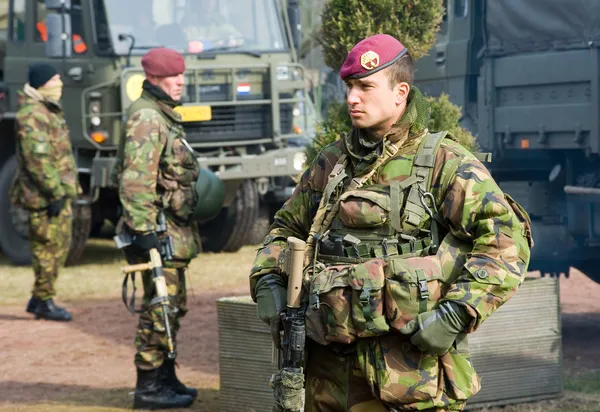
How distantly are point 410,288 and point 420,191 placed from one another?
0.99ft

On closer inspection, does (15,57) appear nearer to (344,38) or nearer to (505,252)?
(344,38)

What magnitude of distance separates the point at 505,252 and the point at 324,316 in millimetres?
567

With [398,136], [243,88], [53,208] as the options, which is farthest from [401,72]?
[243,88]

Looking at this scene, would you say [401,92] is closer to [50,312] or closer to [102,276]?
[50,312]

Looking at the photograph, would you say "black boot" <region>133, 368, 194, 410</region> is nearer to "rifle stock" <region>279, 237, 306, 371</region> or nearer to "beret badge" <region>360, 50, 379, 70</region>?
"rifle stock" <region>279, 237, 306, 371</region>

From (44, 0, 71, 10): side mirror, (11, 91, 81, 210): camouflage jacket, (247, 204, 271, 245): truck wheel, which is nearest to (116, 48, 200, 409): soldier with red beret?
(11, 91, 81, 210): camouflage jacket

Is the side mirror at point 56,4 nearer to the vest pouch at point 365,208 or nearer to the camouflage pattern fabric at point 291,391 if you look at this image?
the vest pouch at point 365,208

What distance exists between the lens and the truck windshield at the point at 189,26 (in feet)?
38.5

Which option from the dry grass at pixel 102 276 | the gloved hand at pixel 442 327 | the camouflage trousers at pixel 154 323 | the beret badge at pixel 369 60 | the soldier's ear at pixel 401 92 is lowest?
the dry grass at pixel 102 276

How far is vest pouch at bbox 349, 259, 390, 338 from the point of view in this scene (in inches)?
138

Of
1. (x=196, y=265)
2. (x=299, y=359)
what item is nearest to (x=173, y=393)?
(x=299, y=359)

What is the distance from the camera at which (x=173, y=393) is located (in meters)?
6.73

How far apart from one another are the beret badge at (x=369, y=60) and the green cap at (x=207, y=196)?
123 inches

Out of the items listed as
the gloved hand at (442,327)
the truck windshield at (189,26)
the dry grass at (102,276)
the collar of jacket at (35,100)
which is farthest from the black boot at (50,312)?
the gloved hand at (442,327)
